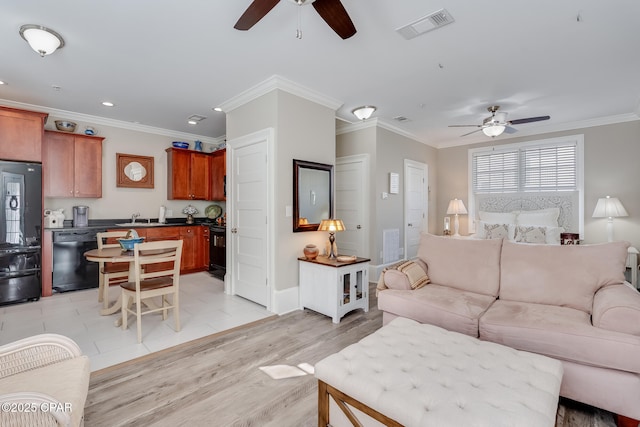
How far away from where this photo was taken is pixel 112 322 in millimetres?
3170

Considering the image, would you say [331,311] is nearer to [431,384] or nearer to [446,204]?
[431,384]

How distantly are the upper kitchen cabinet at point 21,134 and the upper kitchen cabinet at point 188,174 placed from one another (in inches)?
73.4

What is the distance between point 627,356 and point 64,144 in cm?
663

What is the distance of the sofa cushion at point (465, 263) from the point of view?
266 centimetres

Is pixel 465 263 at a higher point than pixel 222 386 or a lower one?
higher

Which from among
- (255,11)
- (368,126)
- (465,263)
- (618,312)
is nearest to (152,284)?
(255,11)

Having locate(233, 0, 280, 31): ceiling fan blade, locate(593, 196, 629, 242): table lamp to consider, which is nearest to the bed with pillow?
locate(593, 196, 629, 242): table lamp

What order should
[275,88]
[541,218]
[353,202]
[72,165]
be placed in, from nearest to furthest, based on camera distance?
[275,88], [72,165], [541,218], [353,202]

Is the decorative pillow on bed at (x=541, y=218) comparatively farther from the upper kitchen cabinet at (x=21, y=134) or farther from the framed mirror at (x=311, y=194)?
the upper kitchen cabinet at (x=21, y=134)

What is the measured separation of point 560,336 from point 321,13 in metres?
2.51

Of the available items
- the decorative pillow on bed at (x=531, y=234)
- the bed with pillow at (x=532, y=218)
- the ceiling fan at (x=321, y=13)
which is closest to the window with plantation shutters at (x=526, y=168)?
the bed with pillow at (x=532, y=218)

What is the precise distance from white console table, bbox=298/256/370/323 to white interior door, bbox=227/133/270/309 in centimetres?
49

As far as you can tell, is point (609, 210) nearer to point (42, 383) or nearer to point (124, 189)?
point (42, 383)

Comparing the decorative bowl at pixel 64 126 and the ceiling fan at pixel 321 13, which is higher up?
the decorative bowl at pixel 64 126
